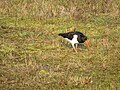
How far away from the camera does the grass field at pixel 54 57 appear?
9.77 metres

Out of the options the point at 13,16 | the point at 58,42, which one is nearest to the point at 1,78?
the point at 58,42

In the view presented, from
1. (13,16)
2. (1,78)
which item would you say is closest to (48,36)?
(13,16)

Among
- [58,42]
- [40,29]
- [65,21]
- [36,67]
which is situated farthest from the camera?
[65,21]

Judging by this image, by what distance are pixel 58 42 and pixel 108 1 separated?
315 inches

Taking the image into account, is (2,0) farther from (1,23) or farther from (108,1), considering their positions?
(108,1)

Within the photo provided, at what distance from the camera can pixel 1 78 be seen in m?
9.97

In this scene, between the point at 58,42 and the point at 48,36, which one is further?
the point at 48,36

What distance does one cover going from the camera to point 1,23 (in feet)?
58.9

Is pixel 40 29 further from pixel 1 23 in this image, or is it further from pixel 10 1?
pixel 10 1

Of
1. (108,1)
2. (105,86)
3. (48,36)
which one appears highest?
(108,1)

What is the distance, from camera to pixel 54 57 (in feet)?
40.7

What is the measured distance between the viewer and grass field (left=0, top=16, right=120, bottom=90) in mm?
9766

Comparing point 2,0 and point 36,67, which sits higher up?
point 2,0

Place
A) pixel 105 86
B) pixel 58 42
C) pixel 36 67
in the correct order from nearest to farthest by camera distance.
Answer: pixel 105 86 → pixel 36 67 → pixel 58 42
